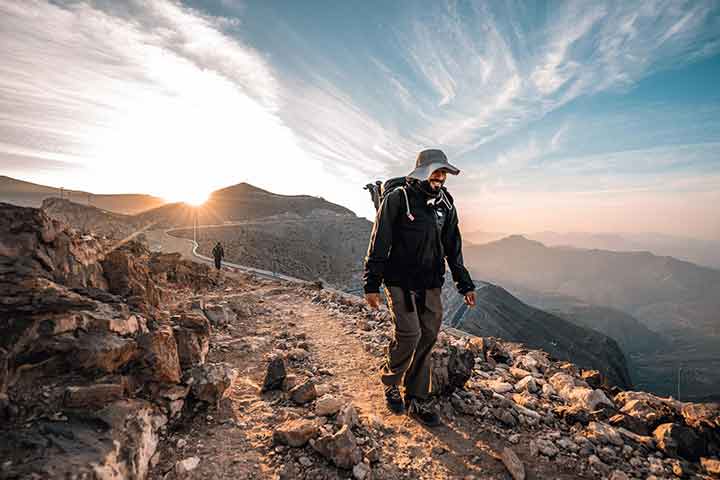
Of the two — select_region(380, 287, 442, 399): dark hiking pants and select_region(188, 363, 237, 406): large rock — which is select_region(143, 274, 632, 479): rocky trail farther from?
select_region(380, 287, 442, 399): dark hiking pants

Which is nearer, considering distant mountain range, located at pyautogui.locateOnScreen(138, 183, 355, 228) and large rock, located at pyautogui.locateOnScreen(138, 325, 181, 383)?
large rock, located at pyautogui.locateOnScreen(138, 325, 181, 383)

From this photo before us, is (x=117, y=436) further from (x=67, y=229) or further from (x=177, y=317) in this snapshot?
(x=67, y=229)

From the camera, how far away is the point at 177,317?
391 centimetres

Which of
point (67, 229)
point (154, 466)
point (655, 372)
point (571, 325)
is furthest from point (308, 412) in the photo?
point (655, 372)

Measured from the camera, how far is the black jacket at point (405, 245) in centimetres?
332

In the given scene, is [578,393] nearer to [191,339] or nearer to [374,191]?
[374,191]

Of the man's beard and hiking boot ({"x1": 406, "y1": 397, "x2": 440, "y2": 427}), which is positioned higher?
the man's beard

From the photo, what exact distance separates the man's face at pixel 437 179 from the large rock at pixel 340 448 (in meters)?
2.51

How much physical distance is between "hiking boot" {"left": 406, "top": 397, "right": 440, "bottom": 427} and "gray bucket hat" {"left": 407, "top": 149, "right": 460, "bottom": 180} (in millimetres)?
2437

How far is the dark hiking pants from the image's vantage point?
333cm

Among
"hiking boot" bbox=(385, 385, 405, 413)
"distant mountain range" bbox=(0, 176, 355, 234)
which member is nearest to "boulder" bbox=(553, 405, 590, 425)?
"hiking boot" bbox=(385, 385, 405, 413)

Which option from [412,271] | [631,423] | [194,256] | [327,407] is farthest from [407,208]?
[194,256]

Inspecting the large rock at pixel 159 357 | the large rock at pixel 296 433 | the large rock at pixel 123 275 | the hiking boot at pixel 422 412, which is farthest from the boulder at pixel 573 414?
the large rock at pixel 123 275

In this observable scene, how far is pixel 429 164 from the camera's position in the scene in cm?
328
